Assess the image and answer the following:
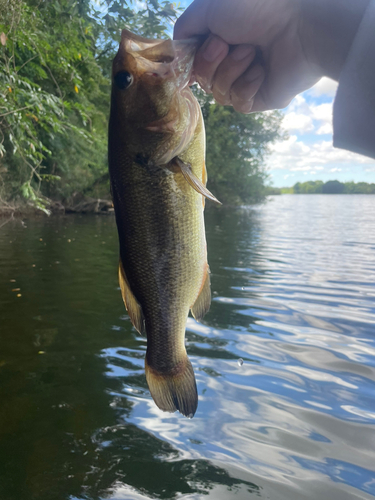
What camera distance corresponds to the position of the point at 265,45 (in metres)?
2.15

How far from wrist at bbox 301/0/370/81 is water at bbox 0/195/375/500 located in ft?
8.38

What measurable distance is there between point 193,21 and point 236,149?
3395cm

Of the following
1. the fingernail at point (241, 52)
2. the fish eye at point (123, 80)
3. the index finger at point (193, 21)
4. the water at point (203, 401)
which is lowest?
the water at point (203, 401)

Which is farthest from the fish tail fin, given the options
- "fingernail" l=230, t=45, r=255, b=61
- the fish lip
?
"fingernail" l=230, t=45, r=255, b=61

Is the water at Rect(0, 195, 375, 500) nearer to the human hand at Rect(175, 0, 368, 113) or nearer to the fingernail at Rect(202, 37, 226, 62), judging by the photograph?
the human hand at Rect(175, 0, 368, 113)

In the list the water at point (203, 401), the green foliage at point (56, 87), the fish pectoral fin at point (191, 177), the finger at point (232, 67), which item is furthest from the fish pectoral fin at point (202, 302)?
the green foliage at point (56, 87)

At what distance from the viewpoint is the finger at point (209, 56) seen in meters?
1.96

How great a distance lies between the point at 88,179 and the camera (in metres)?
27.7

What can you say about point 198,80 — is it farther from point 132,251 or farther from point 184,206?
point 132,251

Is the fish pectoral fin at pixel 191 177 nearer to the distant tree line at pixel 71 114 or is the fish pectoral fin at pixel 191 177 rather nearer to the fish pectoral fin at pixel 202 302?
the fish pectoral fin at pixel 202 302

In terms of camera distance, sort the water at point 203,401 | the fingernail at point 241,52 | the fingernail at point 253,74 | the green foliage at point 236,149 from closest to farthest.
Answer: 1. the fingernail at point 241,52
2. the fingernail at point 253,74
3. the water at point 203,401
4. the green foliage at point 236,149

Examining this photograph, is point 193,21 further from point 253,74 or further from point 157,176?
point 157,176

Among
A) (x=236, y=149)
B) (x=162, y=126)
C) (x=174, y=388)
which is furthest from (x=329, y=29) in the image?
(x=236, y=149)

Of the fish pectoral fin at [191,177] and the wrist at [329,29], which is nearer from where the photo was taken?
the wrist at [329,29]
